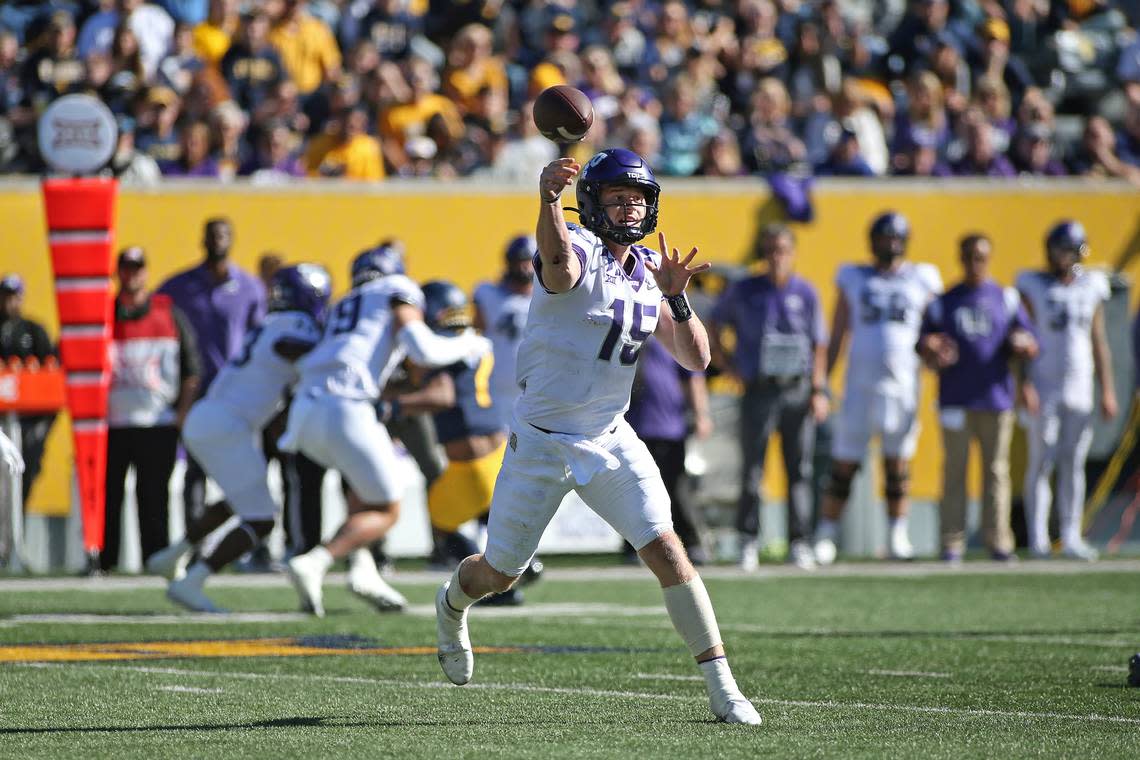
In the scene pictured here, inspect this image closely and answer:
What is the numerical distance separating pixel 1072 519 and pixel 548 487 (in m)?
8.80

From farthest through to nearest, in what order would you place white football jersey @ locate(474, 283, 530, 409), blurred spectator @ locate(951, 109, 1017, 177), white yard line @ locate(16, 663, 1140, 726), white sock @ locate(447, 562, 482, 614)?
1. blurred spectator @ locate(951, 109, 1017, 177)
2. white football jersey @ locate(474, 283, 530, 409)
3. white sock @ locate(447, 562, 482, 614)
4. white yard line @ locate(16, 663, 1140, 726)

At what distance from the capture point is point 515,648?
8039 millimetres

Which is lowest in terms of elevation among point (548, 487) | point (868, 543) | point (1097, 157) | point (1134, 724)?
point (868, 543)

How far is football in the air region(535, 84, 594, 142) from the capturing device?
5.99 metres

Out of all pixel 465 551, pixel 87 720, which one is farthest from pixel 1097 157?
pixel 87 720

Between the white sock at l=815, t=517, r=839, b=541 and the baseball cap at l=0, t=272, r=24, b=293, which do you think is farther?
the white sock at l=815, t=517, r=839, b=541

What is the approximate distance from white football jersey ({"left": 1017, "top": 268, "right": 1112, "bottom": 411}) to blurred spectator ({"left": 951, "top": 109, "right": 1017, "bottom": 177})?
2.14 metres

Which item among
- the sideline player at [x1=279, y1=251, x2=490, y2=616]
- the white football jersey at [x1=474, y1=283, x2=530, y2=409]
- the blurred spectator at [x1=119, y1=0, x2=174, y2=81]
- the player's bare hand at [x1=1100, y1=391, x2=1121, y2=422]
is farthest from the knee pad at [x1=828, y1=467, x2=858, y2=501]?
the blurred spectator at [x1=119, y1=0, x2=174, y2=81]

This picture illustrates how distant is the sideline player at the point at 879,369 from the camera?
13.6m

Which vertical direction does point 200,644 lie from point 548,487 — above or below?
below

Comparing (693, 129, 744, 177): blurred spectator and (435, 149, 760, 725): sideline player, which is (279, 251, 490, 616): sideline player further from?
(693, 129, 744, 177): blurred spectator

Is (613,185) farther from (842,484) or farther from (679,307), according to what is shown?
(842,484)

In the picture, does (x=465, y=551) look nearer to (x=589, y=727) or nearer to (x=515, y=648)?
(x=515, y=648)

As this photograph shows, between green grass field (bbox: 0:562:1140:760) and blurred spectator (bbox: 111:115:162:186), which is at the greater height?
blurred spectator (bbox: 111:115:162:186)
